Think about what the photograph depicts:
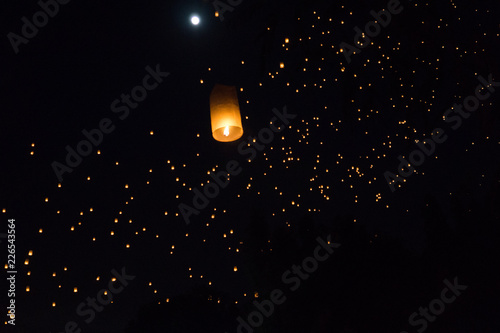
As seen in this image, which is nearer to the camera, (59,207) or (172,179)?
(59,207)

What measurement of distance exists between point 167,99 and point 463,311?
259 inches

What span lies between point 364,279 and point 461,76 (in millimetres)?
7541

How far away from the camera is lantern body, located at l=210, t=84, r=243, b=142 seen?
7.75 feet

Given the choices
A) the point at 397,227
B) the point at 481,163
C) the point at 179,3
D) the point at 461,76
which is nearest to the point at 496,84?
the point at 461,76

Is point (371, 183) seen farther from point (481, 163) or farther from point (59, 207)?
point (59, 207)

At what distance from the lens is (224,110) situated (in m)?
2.38

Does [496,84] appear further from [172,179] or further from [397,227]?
[397,227]

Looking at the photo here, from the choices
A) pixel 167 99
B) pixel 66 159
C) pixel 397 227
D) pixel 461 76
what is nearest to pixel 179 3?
pixel 167 99

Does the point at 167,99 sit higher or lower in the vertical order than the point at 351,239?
higher

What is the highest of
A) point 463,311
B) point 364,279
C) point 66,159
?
point 66,159

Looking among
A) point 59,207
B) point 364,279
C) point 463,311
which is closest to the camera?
point 59,207

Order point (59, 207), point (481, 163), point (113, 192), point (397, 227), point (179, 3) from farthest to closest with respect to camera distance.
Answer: point (397, 227) → point (113, 192) → point (59, 207) → point (179, 3) → point (481, 163)

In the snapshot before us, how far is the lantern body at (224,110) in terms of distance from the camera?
2.36 metres

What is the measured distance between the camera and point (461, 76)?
5.89ft
